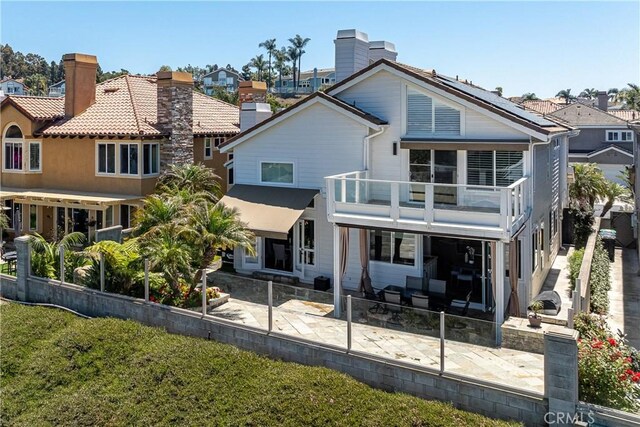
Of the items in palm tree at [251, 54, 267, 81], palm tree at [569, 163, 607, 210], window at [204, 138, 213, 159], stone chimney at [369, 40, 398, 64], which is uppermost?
palm tree at [251, 54, 267, 81]

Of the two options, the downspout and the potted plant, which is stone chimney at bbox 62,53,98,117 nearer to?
the downspout

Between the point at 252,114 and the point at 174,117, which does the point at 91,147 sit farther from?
Answer: the point at 252,114

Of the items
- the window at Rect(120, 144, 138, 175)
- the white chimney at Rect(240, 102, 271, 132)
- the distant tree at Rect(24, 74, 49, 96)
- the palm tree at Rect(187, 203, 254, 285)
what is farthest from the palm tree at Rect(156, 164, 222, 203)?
the distant tree at Rect(24, 74, 49, 96)

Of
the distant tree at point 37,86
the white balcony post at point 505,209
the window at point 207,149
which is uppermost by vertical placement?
the distant tree at point 37,86

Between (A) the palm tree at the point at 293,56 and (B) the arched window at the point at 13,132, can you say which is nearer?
(B) the arched window at the point at 13,132

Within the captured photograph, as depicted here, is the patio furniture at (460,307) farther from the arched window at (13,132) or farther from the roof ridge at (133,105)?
the arched window at (13,132)

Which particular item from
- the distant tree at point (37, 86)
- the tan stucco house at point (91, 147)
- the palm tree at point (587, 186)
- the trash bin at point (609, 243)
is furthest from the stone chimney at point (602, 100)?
the distant tree at point (37, 86)

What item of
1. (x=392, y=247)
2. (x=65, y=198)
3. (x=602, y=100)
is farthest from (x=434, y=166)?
(x=602, y=100)
